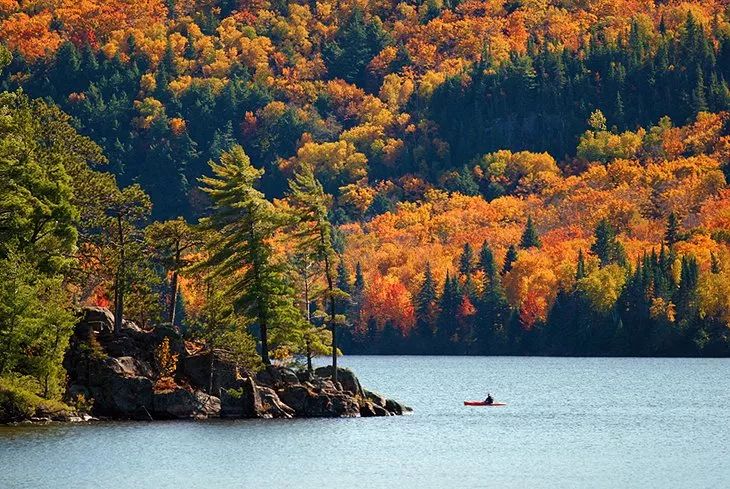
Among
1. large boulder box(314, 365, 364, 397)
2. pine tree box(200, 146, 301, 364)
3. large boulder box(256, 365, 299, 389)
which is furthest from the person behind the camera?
large boulder box(314, 365, 364, 397)

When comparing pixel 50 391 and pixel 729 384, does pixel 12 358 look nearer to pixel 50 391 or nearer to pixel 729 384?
pixel 50 391

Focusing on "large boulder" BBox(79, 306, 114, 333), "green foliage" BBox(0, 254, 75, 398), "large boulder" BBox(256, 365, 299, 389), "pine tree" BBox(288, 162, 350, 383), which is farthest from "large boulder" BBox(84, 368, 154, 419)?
"pine tree" BBox(288, 162, 350, 383)

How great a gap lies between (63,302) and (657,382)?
78.1 meters

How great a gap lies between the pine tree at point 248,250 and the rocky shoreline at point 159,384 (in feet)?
11.7

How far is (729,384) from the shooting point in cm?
16175

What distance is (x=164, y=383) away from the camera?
103688 millimetres

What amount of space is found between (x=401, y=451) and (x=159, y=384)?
1730 cm

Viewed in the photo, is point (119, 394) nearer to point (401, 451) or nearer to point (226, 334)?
point (226, 334)

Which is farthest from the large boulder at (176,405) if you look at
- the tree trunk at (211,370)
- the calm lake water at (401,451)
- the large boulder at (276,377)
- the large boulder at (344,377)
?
the large boulder at (344,377)

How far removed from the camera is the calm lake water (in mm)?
81188

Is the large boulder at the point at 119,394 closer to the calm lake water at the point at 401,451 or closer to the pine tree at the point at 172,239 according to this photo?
the calm lake water at the point at 401,451

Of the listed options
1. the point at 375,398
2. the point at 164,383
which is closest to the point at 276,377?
the point at 164,383

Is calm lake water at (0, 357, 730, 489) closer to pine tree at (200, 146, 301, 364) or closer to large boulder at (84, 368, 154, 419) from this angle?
large boulder at (84, 368, 154, 419)

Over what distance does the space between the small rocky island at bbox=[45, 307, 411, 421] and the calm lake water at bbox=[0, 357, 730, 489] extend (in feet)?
7.32
